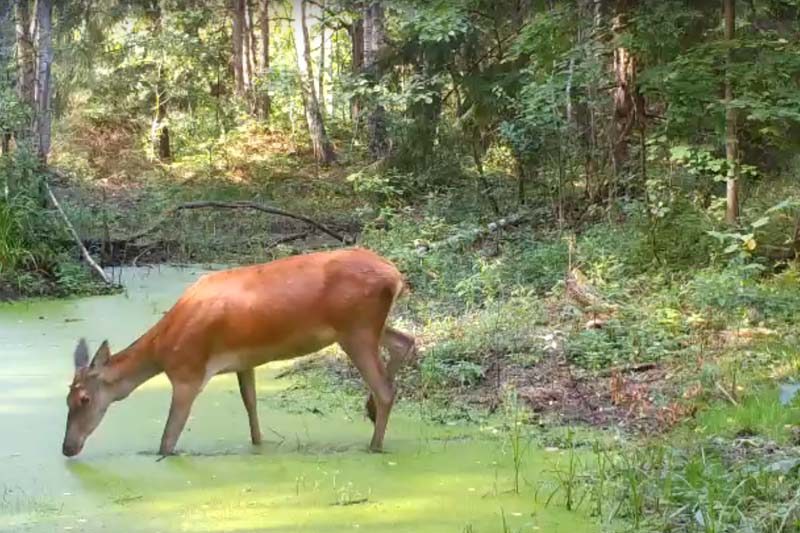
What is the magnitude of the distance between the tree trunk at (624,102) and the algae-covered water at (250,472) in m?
5.17

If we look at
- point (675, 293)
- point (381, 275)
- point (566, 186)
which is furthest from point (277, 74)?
point (381, 275)

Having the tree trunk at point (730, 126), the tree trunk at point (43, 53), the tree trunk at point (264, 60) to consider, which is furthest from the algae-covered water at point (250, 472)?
the tree trunk at point (264, 60)

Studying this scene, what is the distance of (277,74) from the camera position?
20.2 metres

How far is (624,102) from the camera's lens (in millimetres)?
11602

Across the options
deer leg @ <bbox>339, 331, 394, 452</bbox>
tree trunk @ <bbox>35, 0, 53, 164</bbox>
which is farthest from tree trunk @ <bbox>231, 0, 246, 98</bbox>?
deer leg @ <bbox>339, 331, 394, 452</bbox>

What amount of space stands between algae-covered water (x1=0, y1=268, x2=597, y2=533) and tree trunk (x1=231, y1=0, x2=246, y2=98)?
18.8 m

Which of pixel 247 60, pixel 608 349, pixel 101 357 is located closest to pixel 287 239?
pixel 608 349

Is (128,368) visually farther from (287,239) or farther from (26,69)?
(26,69)

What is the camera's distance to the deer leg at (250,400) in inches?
251

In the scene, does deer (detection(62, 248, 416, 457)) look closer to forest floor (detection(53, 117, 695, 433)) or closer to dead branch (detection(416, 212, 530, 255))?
forest floor (detection(53, 117, 695, 433))

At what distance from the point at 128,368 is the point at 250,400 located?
71cm

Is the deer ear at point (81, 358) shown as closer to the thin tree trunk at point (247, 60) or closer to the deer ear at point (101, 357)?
the deer ear at point (101, 357)

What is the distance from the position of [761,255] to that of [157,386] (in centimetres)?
492

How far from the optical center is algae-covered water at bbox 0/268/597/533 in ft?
15.9
